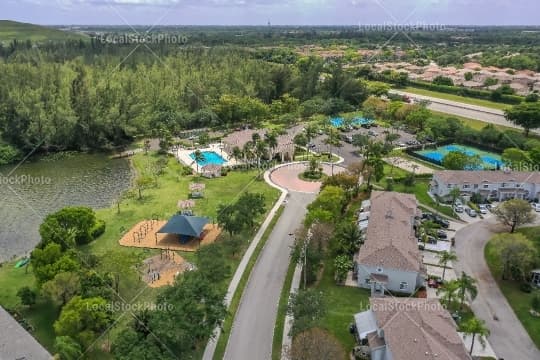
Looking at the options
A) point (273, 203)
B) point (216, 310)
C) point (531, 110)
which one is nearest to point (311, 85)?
point (531, 110)

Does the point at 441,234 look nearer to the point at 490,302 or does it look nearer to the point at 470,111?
the point at 490,302

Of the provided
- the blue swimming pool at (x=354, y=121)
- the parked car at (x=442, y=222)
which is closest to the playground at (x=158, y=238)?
the parked car at (x=442, y=222)

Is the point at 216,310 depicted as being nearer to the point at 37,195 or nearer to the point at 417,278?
the point at 417,278

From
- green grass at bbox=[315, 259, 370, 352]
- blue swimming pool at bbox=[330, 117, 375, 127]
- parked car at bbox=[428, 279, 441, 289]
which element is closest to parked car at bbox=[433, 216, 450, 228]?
parked car at bbox=[428, 279, 441, 289]

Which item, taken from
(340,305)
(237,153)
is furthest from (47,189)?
(340,305)

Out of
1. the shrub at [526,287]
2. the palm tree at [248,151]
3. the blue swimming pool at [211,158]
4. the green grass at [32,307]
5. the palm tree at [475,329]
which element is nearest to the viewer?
the palm tree at [475,329]

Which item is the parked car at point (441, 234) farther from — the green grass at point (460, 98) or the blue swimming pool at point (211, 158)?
the green grass at point (460, 98)
